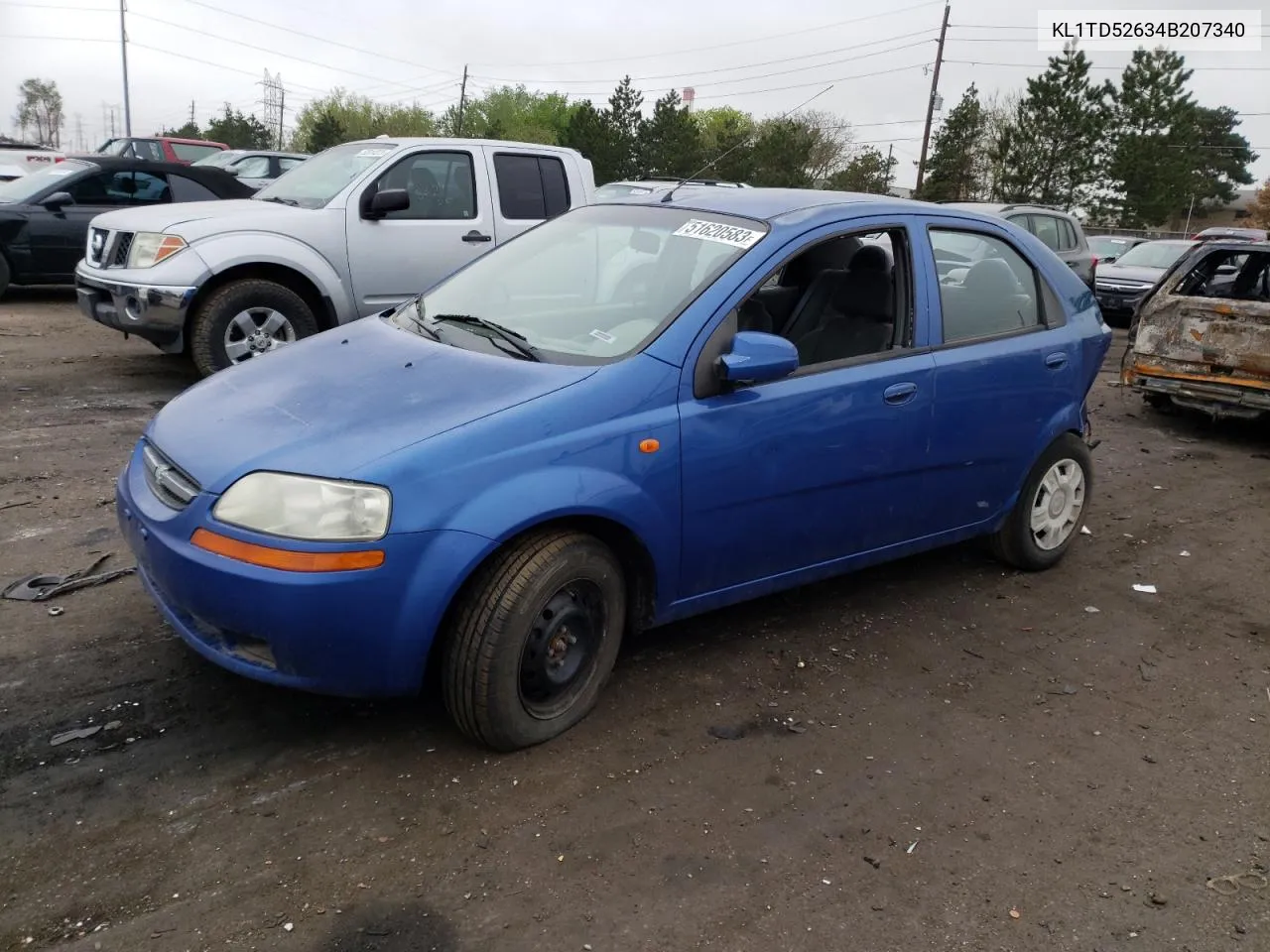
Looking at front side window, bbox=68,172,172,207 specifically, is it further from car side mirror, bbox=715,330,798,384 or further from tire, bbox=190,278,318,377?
car side mirror, bbox=715,330,798,384

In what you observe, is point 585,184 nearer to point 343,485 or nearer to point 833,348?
point 833,348

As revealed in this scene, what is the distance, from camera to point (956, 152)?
4431cm

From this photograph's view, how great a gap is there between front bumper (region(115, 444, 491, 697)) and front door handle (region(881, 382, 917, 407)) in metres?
1.80

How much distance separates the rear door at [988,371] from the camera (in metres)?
4.14

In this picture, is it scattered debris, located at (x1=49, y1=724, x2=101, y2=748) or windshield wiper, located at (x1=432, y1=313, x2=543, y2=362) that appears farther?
windshield wiper, located at (x1=432, y1=313, x2=543, y2=362)

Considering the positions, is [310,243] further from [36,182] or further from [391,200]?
[36,182]

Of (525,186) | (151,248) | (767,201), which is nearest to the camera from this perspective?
(767,201)

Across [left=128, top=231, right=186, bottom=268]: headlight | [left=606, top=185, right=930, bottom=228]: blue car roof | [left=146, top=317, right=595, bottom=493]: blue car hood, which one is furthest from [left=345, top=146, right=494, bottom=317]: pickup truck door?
[left=146, top=317, right=595, bottom=493]: blue car hood

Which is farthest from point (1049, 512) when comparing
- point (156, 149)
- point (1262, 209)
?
point (1262, 209)

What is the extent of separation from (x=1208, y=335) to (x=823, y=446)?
20.2ft

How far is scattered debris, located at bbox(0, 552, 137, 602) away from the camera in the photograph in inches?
157

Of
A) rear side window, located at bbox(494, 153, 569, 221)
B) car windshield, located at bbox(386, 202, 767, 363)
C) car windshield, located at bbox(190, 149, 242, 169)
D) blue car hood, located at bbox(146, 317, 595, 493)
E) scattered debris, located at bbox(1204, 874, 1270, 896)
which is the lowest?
scattered debris, located at bbox(1204, 874, 1270, 896)

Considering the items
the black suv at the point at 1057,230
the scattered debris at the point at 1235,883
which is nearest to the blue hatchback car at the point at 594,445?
the scattered debris at the point at 1235,883

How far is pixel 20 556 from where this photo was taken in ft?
14.3
